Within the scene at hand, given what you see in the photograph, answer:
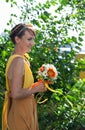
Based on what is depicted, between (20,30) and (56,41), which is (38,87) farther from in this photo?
(56,41)

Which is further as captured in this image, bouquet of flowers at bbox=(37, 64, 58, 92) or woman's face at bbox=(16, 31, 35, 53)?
bouquet of flowers at bbox=(37, 64, 58, 92)

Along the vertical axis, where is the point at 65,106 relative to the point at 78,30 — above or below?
below

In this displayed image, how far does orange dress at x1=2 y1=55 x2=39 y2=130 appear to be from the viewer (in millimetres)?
3053

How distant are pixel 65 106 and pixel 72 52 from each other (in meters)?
0.72

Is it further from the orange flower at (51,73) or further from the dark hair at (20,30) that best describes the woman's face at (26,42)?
the orange flower at (51,73)

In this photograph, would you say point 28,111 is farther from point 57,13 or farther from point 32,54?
point 57,13

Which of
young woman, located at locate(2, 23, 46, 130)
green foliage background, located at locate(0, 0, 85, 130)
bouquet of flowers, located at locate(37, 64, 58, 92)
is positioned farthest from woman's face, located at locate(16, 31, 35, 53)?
green foliage background, located at locate(0, 0, 85, 130)

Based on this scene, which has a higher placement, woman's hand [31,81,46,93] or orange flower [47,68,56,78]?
orange flower [47,68,56,78]

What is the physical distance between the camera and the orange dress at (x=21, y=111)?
120 inches

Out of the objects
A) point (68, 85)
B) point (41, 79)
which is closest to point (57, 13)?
point (68, 85)

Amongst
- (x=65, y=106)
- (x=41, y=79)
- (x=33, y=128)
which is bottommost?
(x=65, y=106)

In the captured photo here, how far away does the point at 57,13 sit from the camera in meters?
4.84

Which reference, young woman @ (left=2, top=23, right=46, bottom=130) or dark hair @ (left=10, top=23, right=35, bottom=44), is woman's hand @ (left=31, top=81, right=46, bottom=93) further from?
dark hair @ (left=10, top=23, right=35, bottom=44)

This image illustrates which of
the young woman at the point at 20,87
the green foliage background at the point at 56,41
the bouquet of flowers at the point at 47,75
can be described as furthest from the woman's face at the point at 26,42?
the green foliage background at the point at 56,41
